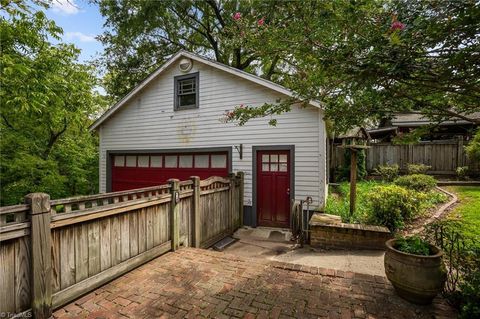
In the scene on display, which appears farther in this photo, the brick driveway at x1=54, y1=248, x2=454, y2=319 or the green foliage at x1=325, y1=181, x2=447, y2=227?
the green foliage at x1=325, y1=181, x2=447, y2=227

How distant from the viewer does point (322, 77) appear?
11.7ft

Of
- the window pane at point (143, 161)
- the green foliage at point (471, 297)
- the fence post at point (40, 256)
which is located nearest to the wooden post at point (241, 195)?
the window pane at point (143, 161)

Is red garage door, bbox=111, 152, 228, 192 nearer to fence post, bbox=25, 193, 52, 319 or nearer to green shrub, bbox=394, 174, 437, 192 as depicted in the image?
fence post, bbox=25, 193, 52, 319

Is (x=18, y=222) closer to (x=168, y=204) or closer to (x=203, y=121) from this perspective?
(x=168, y=204)

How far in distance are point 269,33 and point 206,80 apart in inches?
193

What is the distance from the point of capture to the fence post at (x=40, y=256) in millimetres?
2564

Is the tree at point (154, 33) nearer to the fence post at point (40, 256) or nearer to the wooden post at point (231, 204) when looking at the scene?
the wooden post at point (231, 204)

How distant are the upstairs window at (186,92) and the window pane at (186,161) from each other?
5.65 ft

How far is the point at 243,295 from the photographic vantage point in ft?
10.3

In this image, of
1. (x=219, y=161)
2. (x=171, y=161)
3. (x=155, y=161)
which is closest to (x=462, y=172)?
(x=219, y=161)

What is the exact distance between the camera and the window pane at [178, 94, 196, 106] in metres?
8.68

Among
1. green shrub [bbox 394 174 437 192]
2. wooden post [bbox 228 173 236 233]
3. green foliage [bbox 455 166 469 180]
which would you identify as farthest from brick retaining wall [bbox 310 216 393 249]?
green foliage [bbox 455 166 469 180]

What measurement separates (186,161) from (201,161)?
61cm

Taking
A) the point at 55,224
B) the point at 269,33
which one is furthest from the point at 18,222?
the point at 269,33
